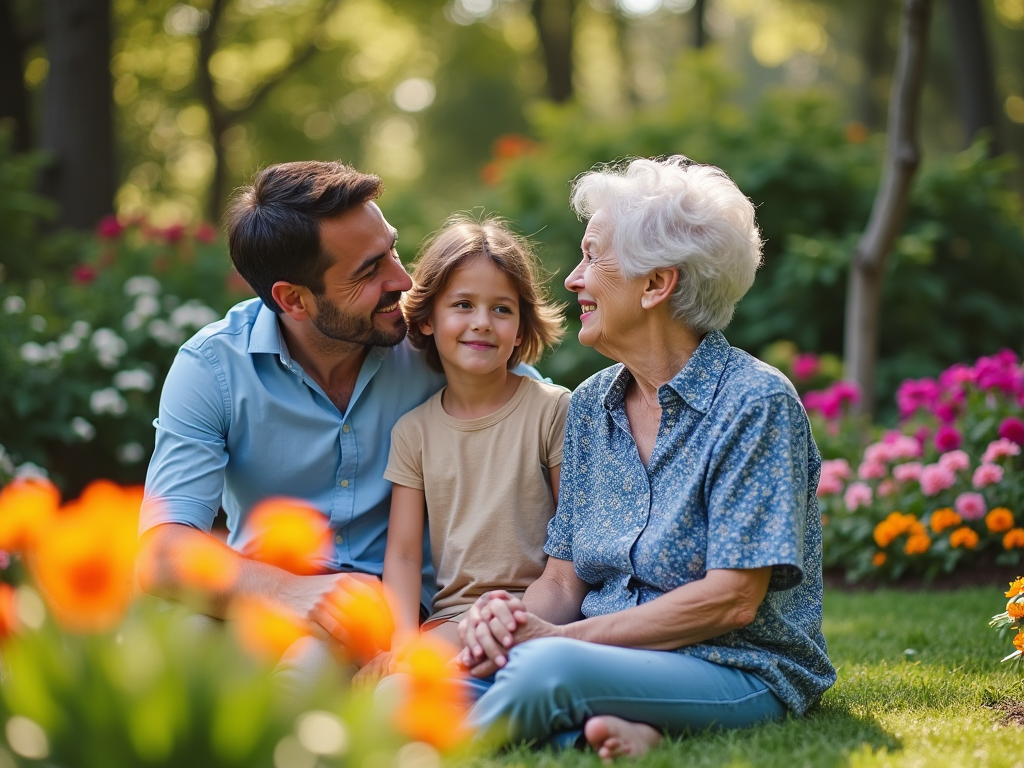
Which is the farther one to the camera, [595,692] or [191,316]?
[191,316]

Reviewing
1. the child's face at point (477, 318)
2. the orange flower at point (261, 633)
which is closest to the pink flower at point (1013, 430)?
the child's face at point (477, 318)

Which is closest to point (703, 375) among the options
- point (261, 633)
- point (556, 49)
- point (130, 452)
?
point (261, 633)

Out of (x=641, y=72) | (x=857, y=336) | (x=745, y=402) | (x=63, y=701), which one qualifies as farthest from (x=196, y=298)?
(x=641, y=72)

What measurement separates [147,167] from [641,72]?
16070mm

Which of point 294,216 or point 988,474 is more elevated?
point 294,216

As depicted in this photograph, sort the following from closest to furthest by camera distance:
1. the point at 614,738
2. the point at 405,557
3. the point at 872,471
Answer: the point at 614,738 < the point at 405,557 < the point at 872,471

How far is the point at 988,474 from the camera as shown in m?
4.61

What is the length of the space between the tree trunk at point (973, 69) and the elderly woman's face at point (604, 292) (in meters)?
8.91

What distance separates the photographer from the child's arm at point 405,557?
3023mm

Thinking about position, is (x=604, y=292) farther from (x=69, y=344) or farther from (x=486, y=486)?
(x=69, y=344)

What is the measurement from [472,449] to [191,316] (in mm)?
4168

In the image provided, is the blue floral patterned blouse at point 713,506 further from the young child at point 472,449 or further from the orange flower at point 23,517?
the orange flower at point 23,517

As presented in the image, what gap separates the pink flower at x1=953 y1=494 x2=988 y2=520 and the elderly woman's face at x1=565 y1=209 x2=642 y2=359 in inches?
97.6

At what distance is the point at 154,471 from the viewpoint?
10.2ft
